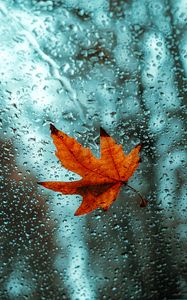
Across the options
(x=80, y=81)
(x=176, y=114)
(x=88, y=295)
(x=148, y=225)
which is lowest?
(x=88, y=295)

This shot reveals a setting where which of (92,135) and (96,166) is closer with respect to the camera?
(96,166)

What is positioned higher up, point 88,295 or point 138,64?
point 138,64

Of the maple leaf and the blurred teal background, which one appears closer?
the maple leaf

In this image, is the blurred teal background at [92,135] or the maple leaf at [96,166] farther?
the blurred teal background at [92,135]

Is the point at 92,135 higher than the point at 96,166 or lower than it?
higher

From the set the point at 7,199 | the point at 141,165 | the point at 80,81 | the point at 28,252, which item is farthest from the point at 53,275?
the point at 80,81

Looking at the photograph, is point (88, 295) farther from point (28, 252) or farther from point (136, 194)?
point (136, 194)

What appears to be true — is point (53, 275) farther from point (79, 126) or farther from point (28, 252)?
point (79, 126)
